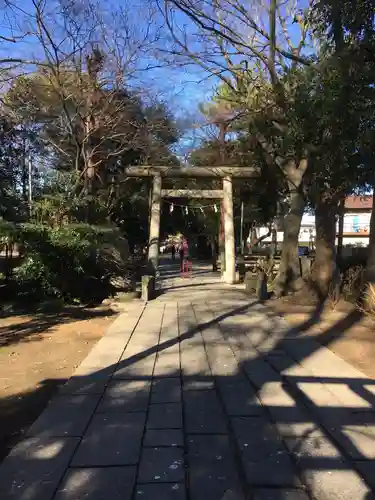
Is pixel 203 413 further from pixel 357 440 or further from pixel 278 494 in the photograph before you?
pixel 278 494

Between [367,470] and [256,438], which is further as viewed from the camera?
[256,438]

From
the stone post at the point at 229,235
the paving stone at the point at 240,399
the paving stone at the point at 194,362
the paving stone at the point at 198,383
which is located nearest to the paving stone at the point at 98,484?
the paving stone at the point at 240,399

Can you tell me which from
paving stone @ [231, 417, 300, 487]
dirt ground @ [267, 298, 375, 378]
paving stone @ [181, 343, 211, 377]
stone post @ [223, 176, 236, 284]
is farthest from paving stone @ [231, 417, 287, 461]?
stone post @ [223, 176, 236, 284]

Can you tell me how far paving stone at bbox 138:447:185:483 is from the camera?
302 centimetres

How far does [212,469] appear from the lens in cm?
314

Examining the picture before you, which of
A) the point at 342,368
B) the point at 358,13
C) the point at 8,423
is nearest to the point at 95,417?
the point at 8,423

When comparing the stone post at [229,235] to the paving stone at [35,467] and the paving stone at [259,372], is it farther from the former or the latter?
the paving stone at [35,467]

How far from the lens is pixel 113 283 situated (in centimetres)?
1284

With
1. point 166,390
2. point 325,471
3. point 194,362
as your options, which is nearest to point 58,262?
point 194,362

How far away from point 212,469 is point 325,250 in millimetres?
9473

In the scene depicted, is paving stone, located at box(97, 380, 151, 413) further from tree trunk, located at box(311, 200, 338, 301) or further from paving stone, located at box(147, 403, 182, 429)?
tree trunk, located at box(311, 200, 338, 301)

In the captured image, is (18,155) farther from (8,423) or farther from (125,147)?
(8,423)

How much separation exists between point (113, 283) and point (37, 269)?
7.21ft

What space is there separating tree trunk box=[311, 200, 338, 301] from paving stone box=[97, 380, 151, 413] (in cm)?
764
